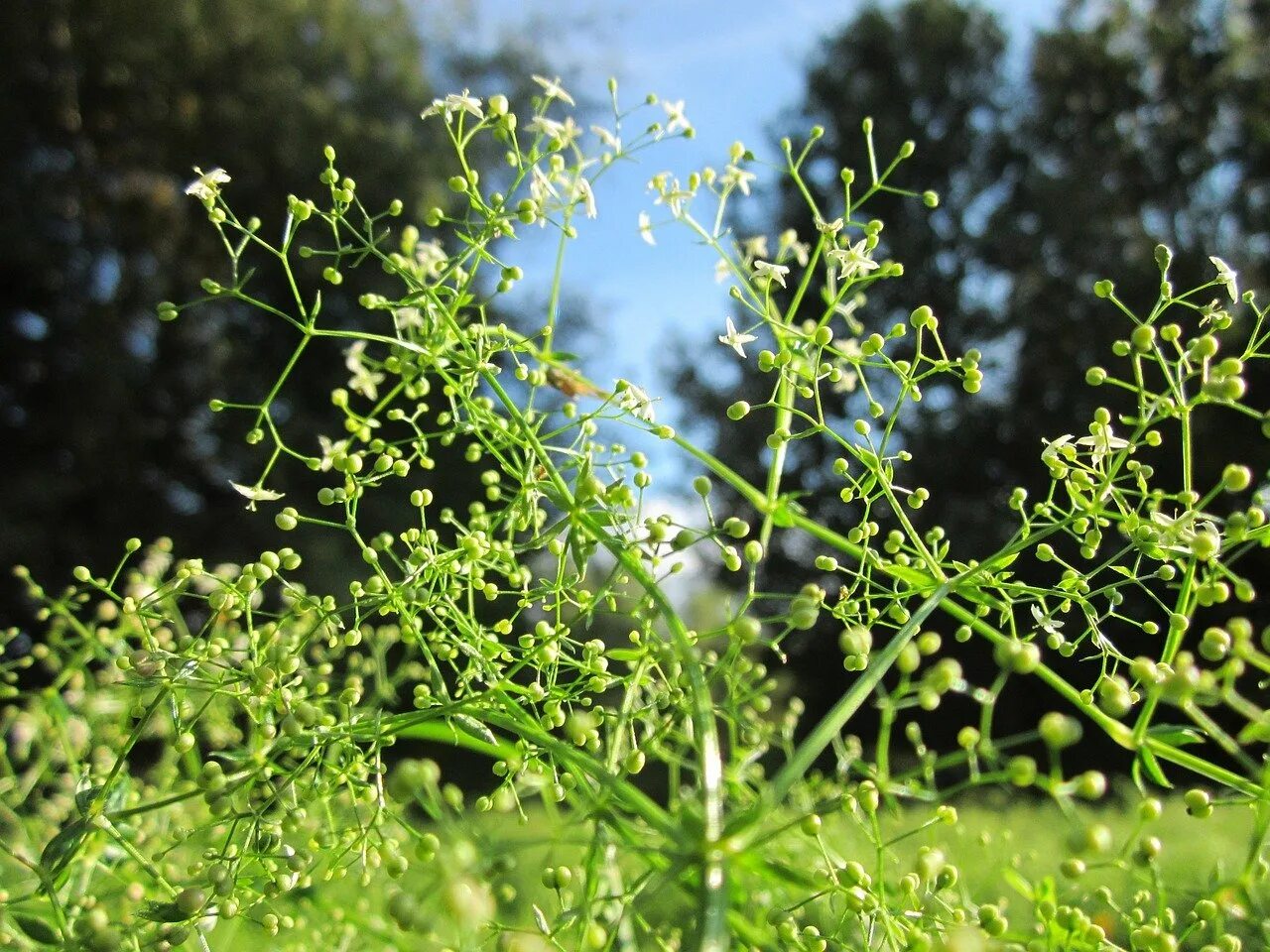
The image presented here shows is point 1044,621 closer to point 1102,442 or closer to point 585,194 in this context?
point 1102,442

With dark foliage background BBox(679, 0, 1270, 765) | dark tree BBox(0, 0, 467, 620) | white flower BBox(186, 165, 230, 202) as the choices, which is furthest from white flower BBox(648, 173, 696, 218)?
dark tree BBox(0, 0, 467, 620)

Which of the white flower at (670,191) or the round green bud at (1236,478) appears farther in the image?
the white flower at (670,191)

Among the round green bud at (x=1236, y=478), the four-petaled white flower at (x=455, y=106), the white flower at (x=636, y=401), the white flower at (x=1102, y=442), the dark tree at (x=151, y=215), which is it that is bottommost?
the round green bud at (x=1236, y=478)

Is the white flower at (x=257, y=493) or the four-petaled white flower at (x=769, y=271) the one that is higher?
the four-petaled white flower at (x=769, y=271)

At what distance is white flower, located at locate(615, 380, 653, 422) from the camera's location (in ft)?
1.89

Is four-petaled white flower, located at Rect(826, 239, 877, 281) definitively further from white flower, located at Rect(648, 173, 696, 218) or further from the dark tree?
the dark tree

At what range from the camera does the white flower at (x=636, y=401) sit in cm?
58

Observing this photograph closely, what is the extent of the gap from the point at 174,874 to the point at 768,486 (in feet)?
1.59

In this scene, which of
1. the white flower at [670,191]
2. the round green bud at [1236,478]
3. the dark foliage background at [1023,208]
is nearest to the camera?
the round green bud at [1236,478]

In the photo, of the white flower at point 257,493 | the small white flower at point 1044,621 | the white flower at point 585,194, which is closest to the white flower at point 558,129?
the white flower at point 585,194

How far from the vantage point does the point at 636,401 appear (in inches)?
22.8

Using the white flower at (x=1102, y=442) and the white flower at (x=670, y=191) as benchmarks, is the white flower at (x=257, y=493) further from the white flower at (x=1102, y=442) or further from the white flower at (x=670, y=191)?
the white flower at (x=1102, y=442)

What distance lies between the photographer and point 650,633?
0.41m

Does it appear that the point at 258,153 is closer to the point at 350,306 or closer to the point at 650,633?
the point at 350,306
